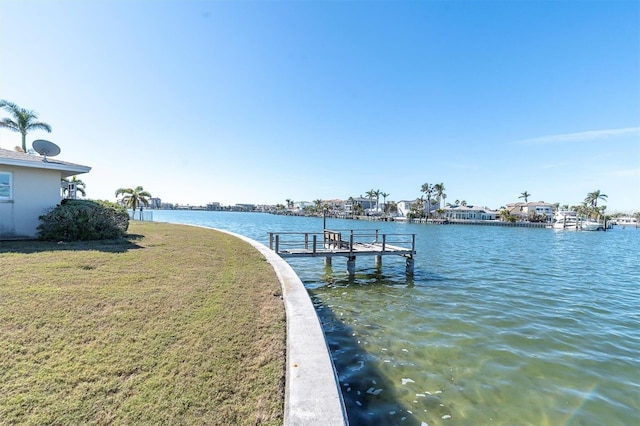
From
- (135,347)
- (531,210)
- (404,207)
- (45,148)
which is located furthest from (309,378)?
(531,210)

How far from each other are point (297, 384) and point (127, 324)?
2955mm

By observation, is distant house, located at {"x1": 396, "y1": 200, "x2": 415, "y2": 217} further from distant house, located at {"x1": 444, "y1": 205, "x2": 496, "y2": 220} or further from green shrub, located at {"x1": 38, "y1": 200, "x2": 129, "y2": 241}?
green shrub, located at {"x1": 38, "y1": 200, "x2": 129, "y2": 241}

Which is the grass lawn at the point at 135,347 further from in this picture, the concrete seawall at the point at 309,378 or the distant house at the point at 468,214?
the distant house at the point at 468,214

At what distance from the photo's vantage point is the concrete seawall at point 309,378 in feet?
9.31

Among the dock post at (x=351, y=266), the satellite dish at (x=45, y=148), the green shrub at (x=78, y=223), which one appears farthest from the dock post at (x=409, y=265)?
the satellite dish at (x=45, y=148)

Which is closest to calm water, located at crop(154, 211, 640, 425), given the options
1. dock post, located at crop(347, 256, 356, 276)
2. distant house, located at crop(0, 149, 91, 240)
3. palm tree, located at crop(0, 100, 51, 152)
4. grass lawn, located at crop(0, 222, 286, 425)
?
dock post, located at crop(347, 256, 356, 276)

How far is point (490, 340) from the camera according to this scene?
753 centimetres

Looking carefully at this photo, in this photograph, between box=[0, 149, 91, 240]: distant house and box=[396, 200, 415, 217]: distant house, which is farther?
box=[396, 200, 415, 217]: distant house

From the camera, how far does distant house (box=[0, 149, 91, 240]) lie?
11375mm

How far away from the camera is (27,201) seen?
39.0ft

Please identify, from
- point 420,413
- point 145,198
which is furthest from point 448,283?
point 145,198

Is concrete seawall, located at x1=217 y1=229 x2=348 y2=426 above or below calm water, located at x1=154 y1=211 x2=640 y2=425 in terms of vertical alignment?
above

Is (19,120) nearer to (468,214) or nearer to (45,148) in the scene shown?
(45,148)

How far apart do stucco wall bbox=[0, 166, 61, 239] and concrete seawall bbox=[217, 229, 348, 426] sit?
1260 cm
